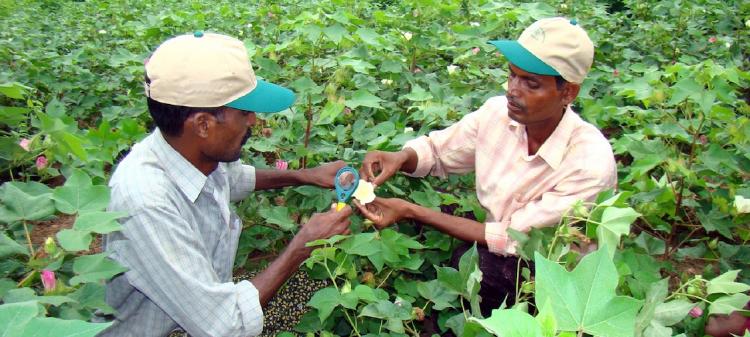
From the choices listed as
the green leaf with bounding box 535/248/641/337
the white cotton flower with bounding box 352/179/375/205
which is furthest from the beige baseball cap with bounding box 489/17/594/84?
the green leaf with bounding box 535/248/641/337

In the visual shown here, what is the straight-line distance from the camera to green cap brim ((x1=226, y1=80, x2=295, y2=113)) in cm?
164

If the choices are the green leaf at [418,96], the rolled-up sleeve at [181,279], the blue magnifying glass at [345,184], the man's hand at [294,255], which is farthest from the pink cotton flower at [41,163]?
the green leaf at [418,96]

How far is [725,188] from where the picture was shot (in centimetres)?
234

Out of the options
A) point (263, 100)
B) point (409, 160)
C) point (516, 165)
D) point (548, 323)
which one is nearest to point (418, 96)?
point (409, 160)

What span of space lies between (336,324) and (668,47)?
11.4ft

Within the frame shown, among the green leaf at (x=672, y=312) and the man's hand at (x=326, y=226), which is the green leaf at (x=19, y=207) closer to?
the man's hand at (x=326, y=226)

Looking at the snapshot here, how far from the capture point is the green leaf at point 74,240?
118cm

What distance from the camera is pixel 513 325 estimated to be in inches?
27.8

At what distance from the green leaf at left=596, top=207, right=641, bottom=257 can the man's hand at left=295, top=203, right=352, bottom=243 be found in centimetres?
70

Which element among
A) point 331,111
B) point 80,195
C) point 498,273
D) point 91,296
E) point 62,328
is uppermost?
point 62,328

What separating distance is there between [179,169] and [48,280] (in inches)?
21.2

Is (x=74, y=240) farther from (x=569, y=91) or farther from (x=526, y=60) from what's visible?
(x=569, y=91)

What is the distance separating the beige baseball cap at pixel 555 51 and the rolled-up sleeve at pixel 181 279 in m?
1.10

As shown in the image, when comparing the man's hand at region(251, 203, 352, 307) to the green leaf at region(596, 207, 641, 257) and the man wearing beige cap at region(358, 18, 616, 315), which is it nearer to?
the man wearing beige cap at region(358, 18, 616, 315)
